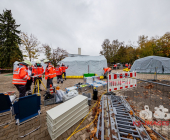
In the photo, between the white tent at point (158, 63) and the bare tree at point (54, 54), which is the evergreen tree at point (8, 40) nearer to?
the bare tree at point (54, 54)

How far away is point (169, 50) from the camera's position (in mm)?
18625

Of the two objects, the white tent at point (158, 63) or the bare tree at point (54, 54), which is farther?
the bare tree at point (54, 54)

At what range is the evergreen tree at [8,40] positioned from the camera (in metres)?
19.7

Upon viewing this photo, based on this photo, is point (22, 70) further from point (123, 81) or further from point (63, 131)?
point (123, 81)

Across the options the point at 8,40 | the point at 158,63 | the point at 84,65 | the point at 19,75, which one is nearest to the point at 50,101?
the point at 19,75

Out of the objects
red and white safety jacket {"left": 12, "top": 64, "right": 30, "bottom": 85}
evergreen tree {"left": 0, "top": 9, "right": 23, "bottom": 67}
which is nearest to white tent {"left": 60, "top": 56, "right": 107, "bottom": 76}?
red and white safety jacket {"left": 12, "top": 64, "right": 30, "bottom": 85}

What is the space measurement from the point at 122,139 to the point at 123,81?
3725 millimetres

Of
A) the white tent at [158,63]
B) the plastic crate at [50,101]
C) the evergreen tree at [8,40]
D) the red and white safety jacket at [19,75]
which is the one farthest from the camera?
the evergreen tree at [8,40]

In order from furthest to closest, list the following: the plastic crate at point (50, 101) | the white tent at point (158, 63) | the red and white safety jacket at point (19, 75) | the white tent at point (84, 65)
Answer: the white tent at point (158, 63), the white tent at point (84, 65), the plastic crate at point (50, 101), the red and white safety jacket at point (19, 75)

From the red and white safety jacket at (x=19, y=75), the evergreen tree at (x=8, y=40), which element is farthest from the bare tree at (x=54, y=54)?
the red and white safety jacket at (x=19, y=75)

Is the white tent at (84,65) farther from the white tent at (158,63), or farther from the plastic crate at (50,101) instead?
the plastic crate at (50,101)

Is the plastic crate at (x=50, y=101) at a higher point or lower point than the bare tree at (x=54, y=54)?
lower

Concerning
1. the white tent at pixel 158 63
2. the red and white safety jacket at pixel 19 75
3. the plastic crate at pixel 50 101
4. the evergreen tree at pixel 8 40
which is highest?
the evergreen tree at pixel 8 40

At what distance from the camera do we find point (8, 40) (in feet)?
64.9
